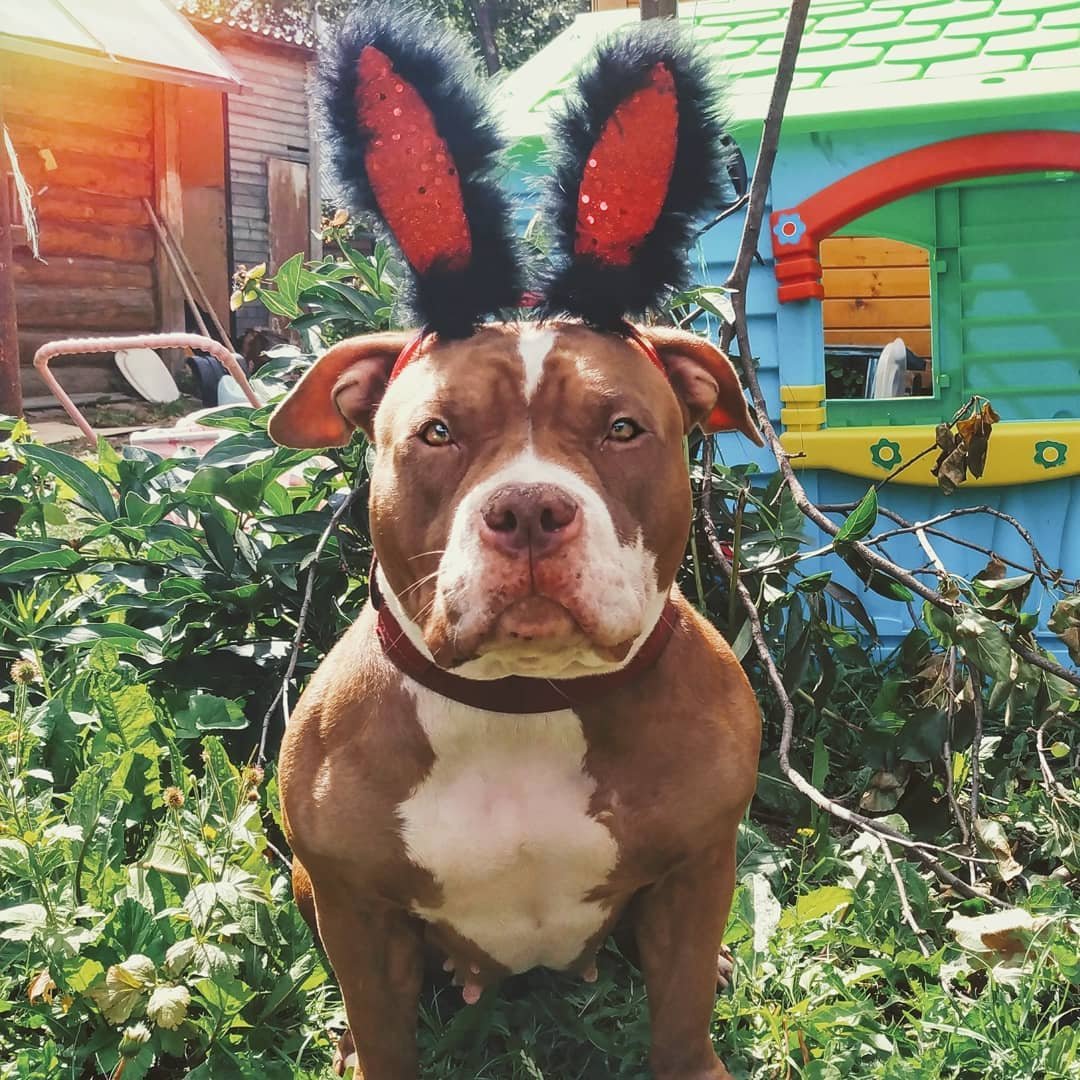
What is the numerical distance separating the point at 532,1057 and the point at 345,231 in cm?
186

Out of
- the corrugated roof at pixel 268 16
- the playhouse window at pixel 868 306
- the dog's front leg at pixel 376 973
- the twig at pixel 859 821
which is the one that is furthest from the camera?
the corrugated roof at pixel 268 16

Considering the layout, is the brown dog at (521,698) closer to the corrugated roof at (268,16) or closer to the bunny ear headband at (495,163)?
the bunny ear headband at (495,163)

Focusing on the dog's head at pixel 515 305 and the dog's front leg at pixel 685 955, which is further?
the dog's front leg at pixel 685 955

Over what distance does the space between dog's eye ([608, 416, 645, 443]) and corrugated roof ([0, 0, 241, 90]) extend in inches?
258

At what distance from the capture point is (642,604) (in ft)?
3.91

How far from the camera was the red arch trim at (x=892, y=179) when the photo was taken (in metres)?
3.04

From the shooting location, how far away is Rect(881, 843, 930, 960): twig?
182 centimetres

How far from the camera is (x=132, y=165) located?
10352 millimetres

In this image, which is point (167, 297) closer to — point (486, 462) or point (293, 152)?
point (293, 152)

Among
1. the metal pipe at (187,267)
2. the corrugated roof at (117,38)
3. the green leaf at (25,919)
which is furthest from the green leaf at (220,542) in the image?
the metal pipe at (187,267)

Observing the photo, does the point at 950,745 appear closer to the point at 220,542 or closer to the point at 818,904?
the point at 818,904

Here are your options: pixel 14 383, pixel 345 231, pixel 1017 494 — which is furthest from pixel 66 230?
pixel 1017 494

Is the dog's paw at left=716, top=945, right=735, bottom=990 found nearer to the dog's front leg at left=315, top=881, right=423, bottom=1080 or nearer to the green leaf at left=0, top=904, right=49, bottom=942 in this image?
the dog's front leg at left=315, top=881, right=423, bottom=1080

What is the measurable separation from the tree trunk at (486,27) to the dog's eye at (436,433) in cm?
1454
